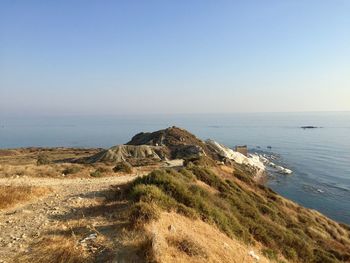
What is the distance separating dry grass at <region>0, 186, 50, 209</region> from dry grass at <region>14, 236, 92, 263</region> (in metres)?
5.54

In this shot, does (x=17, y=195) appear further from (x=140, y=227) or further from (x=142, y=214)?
(x=140, y=227)

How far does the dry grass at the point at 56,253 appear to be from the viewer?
7.20 m

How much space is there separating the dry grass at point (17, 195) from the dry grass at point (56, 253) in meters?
Answer: 5.54

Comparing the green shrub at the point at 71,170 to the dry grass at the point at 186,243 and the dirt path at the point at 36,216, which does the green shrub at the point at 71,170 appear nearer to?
the dirt path at the point at 36,216

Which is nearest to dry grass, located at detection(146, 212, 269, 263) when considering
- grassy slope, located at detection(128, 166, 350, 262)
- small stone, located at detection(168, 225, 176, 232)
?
small stone, located at detection(168, 225, 176, 232)

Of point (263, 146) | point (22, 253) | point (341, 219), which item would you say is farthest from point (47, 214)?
point (263, 146)

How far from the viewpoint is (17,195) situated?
1410 cm

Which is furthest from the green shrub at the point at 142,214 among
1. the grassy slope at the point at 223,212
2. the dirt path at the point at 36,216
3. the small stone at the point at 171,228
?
the dirt path at the point at 36,216

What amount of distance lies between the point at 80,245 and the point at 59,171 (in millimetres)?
19607

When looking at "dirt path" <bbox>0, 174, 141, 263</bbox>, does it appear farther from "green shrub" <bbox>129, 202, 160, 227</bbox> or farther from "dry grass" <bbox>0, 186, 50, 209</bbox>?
"green shrub" <bbox>129, 202, 160, 227</bbox>

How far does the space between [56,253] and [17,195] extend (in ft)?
25.4

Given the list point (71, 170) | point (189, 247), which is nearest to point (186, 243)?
point (189, 247)

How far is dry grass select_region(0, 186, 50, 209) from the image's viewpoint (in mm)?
13155

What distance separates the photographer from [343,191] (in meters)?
60.1
